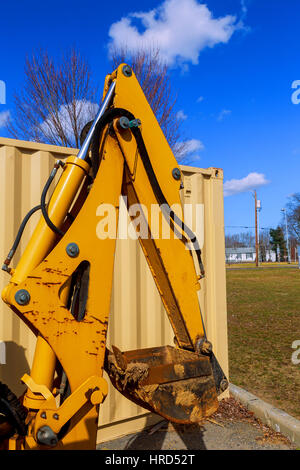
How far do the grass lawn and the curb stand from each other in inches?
9.1

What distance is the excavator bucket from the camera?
1930 mm

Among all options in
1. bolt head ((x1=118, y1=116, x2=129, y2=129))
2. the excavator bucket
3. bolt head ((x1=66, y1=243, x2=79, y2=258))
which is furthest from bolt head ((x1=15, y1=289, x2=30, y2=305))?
bolt head ((x1=118, y1=116, x2=129, y2=129))

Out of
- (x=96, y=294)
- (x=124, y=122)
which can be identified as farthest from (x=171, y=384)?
(x=124, y=122)

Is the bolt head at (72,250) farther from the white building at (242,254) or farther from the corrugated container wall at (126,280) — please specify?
the white building at (242,254)

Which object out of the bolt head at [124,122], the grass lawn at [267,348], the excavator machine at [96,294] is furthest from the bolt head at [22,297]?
the grass lawn at [267,348]

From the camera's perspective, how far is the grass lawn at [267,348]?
4.59 metres

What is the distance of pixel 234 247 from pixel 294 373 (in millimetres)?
83985

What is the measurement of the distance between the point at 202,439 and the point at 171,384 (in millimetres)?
2000
